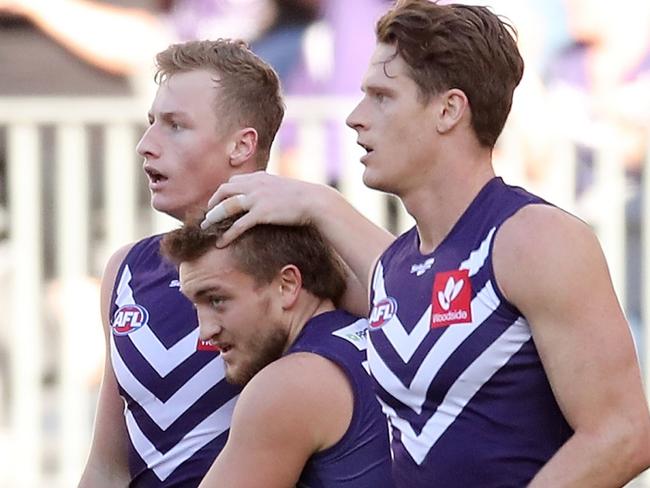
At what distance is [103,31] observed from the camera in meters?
6.36

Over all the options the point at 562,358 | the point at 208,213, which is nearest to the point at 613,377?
the point at 562,358

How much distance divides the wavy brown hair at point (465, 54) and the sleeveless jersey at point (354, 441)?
0.45 meters

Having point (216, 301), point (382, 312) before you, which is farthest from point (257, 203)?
point (382, 312)

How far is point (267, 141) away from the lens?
3.28 metres

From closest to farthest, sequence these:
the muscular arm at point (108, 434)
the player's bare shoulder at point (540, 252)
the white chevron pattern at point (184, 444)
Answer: the player's bare shoulder at point (540, 252) → the white chevron pattern at point (184, 444) → the muscular arm at point (108, 434)

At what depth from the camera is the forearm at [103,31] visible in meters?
6.31

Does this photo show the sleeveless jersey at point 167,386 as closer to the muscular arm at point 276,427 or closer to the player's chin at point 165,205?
the player's chin at point 165,205

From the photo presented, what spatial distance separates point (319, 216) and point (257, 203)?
0.14 m

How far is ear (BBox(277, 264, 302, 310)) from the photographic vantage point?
290 cm

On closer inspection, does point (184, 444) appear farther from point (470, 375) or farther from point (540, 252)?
point (540, 252)

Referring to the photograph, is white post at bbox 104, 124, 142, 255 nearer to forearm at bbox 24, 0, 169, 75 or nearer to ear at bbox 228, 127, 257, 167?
forearm at bbox 24, 0, 169, 75

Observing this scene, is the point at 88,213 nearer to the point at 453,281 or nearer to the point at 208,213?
the point at 208,213

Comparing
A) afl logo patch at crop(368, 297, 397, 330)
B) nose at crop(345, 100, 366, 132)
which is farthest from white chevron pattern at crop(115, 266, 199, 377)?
nose at crop(345, 100, 366, 132)

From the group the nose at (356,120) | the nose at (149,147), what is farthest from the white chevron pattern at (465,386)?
the nose at (149,147)
